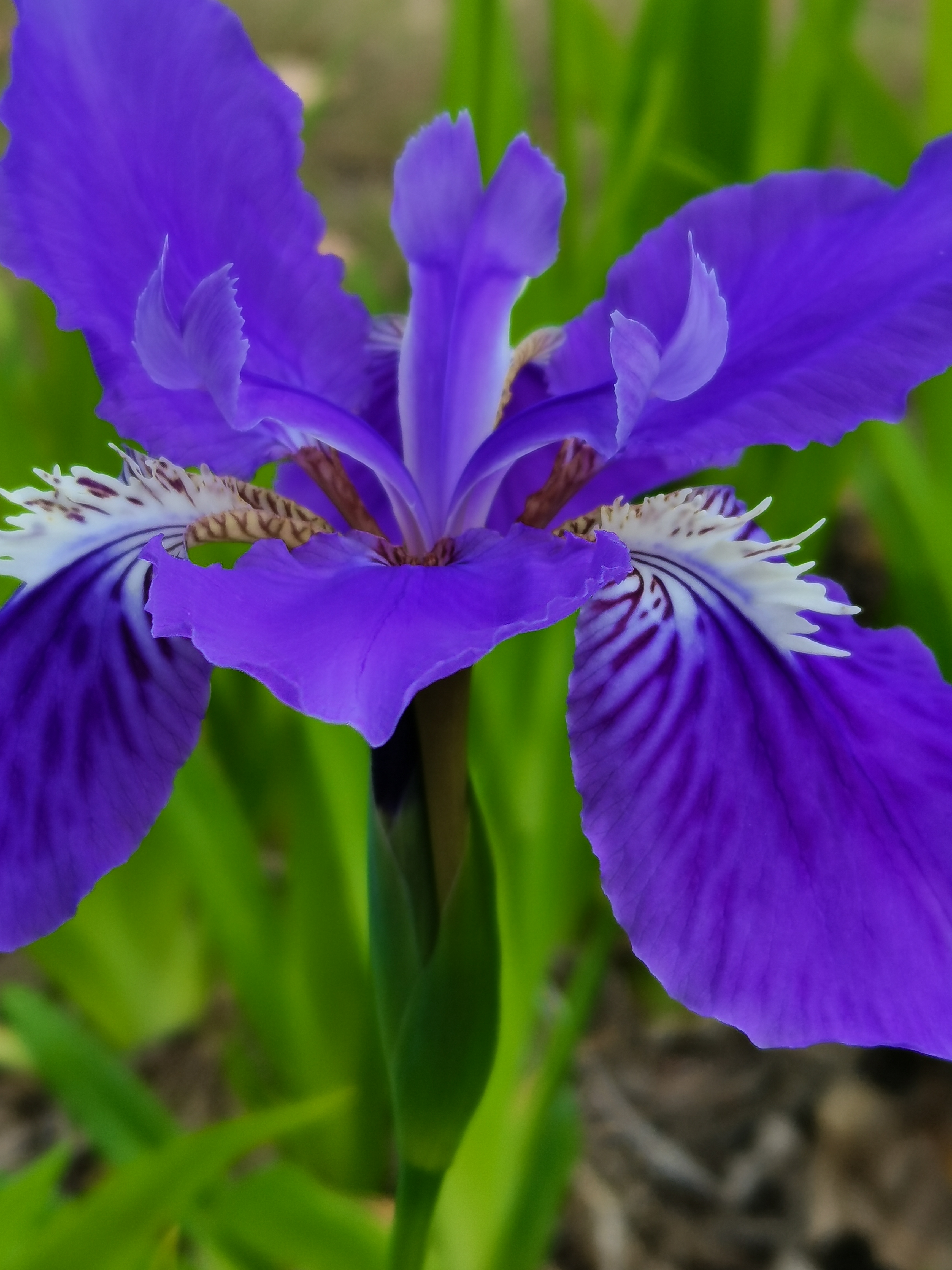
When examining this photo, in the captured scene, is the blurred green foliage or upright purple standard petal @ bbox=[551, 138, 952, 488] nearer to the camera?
upright purple standard petal @ bbox=[551, 138, 952, 488]

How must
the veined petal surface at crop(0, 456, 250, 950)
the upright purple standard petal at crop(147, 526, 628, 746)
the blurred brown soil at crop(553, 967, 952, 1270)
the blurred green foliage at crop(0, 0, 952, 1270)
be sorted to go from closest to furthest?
the upright purple standard petal at crop(147, 526, 628, 746)
the veined petal surface at crop(0, 456, 250, 950)
the blurred green foliage at crop(0, 0, 952, 1270)
the blurred brown soil at crop(553, 967, 952, 1270)

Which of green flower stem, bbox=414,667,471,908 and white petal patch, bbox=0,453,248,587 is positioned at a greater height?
white petal patch, bbox=0,453,248,587

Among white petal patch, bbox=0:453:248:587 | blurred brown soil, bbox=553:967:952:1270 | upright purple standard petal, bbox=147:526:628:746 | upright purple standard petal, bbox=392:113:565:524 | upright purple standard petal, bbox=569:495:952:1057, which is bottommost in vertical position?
blurred brown soil, bbox=553:967:952:1270

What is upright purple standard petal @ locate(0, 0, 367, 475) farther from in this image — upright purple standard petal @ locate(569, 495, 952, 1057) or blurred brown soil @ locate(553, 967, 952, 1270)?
blurred brown soil @ locate(553, 967, 952, 1270)

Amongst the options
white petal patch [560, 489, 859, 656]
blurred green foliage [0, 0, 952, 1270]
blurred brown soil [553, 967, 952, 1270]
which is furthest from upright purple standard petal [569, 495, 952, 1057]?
blurred brown soil [553, 967, 952, 1270]

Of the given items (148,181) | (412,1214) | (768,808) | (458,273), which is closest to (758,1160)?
(412,1214)

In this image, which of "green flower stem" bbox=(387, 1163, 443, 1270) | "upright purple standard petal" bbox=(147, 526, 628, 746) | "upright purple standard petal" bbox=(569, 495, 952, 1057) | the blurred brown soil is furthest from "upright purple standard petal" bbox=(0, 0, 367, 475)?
the blurred brown soil

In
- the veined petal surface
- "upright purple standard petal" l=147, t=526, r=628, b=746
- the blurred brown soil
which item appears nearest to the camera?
"upright purple standard petal" l=147, t=526, r=628, b=746

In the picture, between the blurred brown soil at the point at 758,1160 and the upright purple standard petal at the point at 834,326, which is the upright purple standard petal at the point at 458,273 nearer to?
the upright purple standard petal at the point at 834,326
